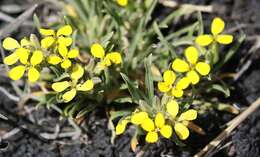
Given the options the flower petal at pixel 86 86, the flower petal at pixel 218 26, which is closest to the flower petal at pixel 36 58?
the flower petal at pixel 86 86

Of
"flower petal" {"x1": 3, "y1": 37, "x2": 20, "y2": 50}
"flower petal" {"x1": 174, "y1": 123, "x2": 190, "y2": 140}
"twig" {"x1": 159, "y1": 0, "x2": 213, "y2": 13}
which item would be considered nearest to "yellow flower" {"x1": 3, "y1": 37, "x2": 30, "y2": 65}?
"flower petal" {"x1": 3, "y1": 37, "x2": 20, "y2": 50}

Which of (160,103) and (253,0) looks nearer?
(160,103)

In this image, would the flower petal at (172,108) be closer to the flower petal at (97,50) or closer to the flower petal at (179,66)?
the flower petal at (179,66)

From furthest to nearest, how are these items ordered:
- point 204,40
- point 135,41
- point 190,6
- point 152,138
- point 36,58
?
point 190,6
point 135,41
point 204,40
point 36,58
point 152,138

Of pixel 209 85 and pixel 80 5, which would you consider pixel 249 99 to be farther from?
pixel 80 5

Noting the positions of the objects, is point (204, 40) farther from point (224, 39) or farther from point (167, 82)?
point (167, 82)

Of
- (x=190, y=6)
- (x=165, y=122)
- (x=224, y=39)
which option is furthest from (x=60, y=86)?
(x=190, y=6)

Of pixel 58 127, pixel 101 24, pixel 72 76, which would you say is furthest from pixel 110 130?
pixel 101 24
